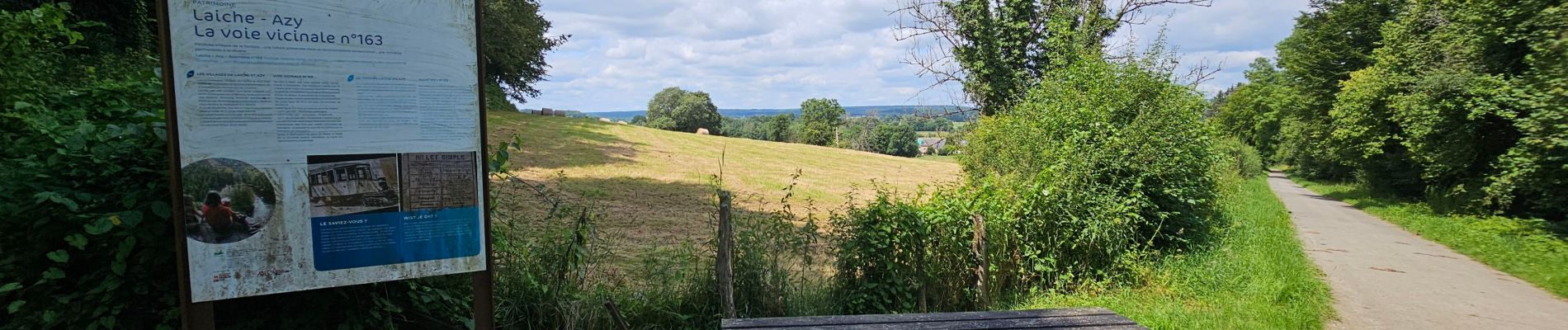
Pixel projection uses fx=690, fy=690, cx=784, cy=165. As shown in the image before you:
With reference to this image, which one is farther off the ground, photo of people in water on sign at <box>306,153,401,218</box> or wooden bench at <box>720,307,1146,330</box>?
photo of people in water on sign at <box>306,153,401,218</box>

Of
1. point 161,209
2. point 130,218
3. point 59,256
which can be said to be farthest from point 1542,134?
point 59,256

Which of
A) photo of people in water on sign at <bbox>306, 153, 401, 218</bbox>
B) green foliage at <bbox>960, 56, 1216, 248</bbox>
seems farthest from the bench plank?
green foliage at <bbox>960, 56, 1216, 248</bbox>

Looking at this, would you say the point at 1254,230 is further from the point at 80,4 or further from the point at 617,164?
the point at 80,4

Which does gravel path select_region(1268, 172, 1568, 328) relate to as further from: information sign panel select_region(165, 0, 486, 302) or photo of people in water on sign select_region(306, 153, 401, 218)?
photo of people in water on sign select_region(306, 153, 401, 218)

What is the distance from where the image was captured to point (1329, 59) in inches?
1204

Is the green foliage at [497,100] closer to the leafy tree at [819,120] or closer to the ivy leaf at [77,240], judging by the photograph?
the ivy leaf at [77,240]

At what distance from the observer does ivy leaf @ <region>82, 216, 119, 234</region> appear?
287 centimetres

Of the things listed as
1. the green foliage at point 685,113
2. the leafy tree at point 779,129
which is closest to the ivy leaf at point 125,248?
the green foliage at point 685,113

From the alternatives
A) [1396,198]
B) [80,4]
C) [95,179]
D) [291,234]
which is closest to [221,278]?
[291,234]

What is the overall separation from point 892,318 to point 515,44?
3015 centimetres

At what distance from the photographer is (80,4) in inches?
378

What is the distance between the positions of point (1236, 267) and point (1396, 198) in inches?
819

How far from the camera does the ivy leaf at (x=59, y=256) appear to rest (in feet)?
9.34

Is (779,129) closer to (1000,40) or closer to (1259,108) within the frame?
(1259,108)
